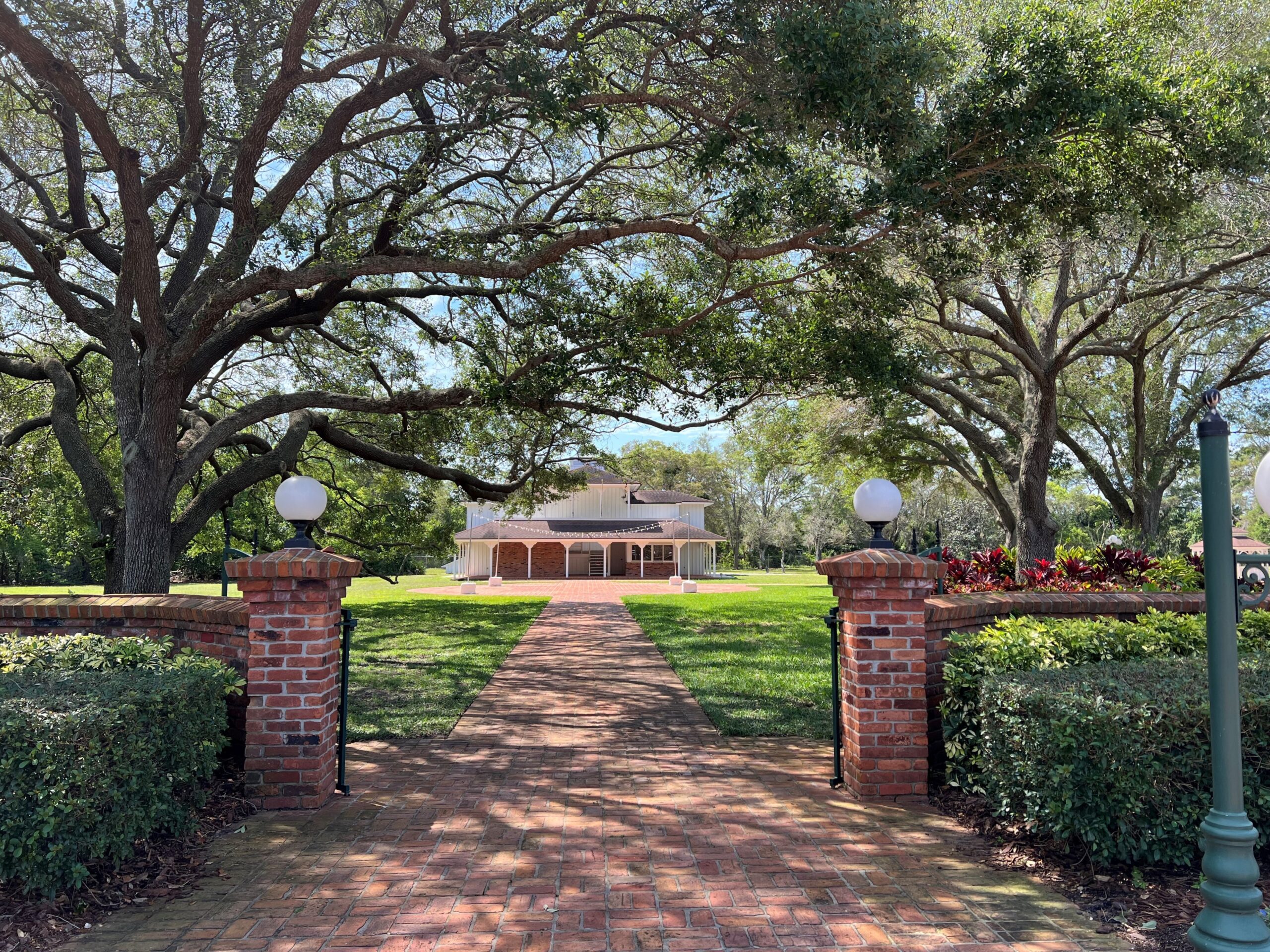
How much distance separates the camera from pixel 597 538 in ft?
134

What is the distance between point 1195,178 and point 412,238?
374 inches

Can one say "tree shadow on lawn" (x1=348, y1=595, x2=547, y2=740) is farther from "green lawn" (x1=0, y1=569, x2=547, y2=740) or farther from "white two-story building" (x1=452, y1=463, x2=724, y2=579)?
"white two-story building" (x1=452, y1=463, x2=724, y2=579)

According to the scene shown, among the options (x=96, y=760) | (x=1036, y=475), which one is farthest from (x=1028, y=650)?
(x=1036, y=475)

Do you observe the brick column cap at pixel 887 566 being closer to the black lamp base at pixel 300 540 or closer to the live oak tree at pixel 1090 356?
the black lamp base at pixel 300 540

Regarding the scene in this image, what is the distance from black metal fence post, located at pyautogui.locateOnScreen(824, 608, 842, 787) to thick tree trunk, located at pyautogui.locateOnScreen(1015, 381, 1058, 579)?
414 inches

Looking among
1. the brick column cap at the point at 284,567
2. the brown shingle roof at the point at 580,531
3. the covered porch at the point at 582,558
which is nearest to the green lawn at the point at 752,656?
the brick column cap at the point at 284,567

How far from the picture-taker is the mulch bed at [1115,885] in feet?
10.9

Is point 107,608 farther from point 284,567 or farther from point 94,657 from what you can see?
point 284,567

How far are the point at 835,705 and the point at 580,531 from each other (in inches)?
1459

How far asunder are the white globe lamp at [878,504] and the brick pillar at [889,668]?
15.5 inches

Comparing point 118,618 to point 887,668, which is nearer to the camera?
point 887,668

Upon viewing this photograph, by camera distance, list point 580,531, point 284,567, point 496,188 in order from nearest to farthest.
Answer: point 284,567 < point 496,188 < point 580,531

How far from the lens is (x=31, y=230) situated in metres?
9.93

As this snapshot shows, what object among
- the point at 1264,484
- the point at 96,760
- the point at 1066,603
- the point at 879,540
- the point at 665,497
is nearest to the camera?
the point at 1264,484
